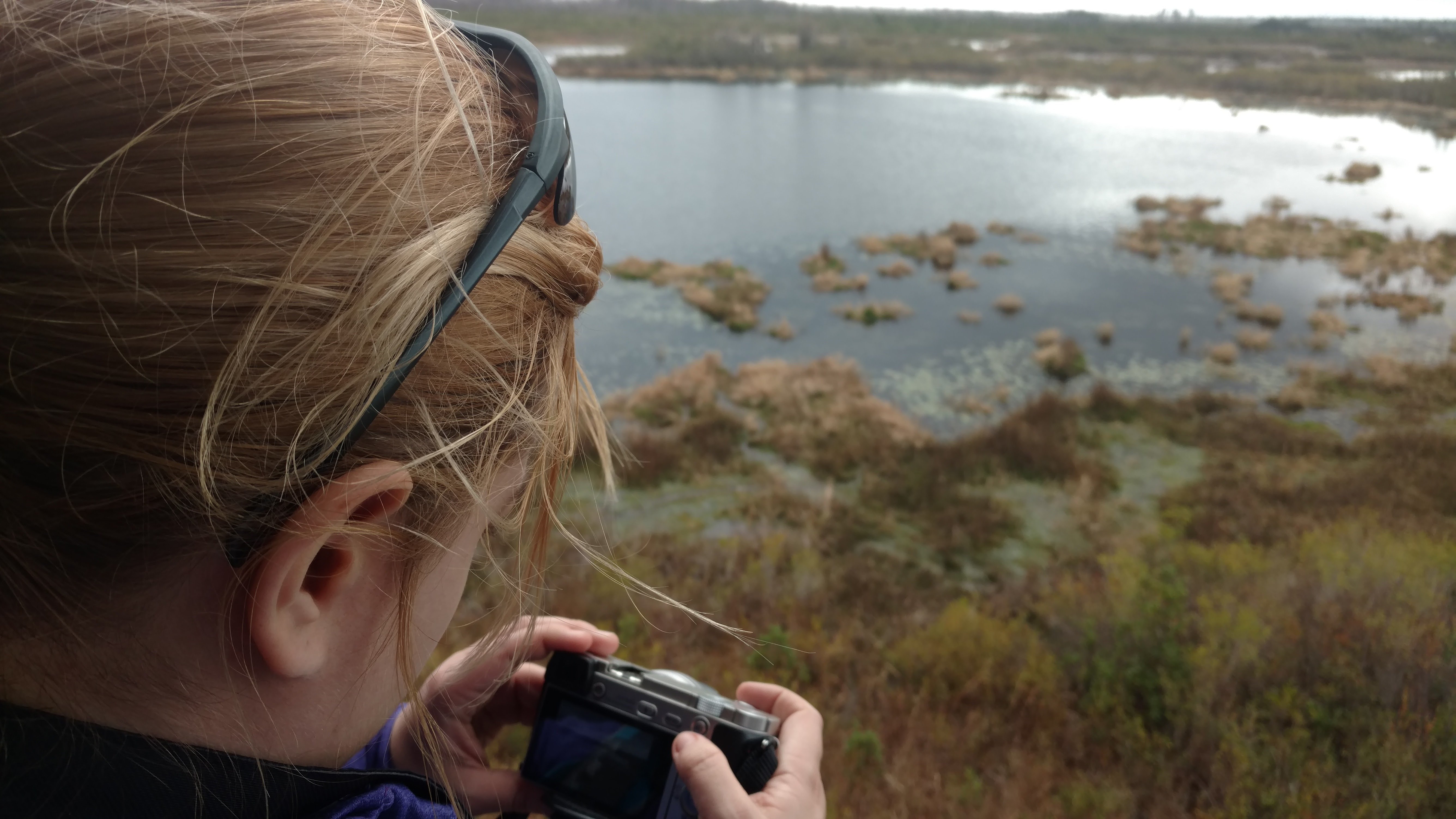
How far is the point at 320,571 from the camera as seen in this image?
650 mm

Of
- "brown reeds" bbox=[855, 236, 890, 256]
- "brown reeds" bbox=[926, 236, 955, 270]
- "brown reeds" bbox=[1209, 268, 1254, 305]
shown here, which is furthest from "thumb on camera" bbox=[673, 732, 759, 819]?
"brown reeds" bbox=[855, 236, 890, 256]

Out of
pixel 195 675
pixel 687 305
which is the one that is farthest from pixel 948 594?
pixel 687 305

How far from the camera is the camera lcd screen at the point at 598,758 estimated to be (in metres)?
1.04

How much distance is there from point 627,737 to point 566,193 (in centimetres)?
74

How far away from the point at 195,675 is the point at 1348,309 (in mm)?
15588

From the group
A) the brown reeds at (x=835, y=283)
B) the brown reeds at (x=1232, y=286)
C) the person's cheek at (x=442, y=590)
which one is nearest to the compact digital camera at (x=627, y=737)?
the person's cheek at (x=442, y=590)

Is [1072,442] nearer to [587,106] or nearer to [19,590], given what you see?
[19,590]

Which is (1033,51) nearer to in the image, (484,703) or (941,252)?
(941,252)

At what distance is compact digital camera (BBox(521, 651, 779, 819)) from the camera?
3.22 ft

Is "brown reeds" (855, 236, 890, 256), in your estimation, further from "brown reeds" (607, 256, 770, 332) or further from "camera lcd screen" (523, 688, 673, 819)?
"camera lcd screen" (523, 688, 673, 819)

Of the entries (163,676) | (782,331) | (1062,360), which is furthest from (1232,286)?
(163,676)

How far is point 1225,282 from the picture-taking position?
14039 mm

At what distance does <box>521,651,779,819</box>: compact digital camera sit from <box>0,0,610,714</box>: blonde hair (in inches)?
22.1

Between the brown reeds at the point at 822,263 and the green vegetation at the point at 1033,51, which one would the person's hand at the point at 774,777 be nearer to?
the green vegetation at the point at 1033,51
